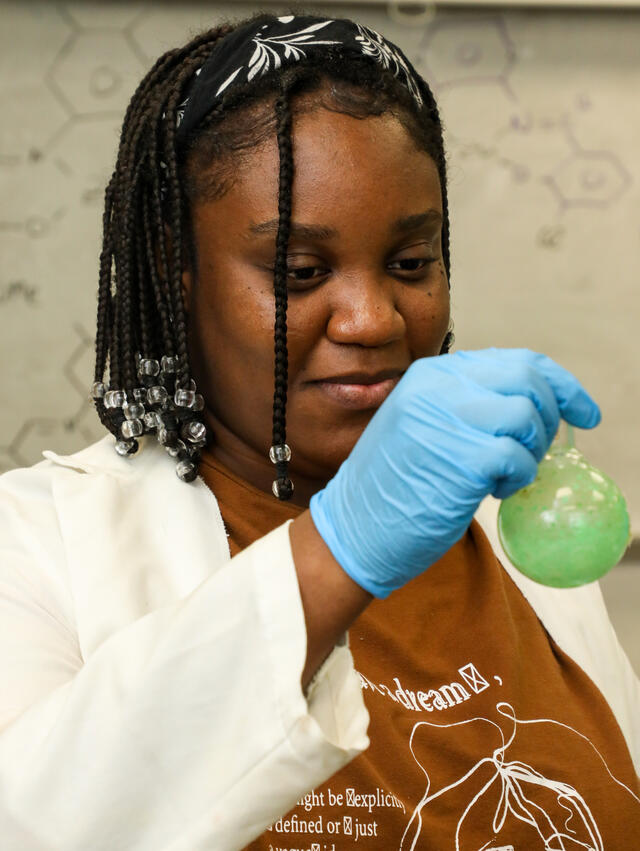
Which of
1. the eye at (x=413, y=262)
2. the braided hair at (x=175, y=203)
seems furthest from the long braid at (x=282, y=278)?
the eye at (x=413, y=262)

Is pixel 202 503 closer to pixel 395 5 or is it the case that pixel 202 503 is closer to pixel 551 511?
pixel 551 511

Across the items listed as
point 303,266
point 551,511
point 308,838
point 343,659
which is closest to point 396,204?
point 303,266

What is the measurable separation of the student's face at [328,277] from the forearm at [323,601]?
31cm

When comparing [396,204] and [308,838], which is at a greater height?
[396,204]

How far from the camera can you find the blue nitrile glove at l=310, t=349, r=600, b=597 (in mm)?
685

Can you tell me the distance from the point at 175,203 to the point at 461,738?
66 centimetres

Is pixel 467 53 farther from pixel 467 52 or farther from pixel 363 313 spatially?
pixel 363 313

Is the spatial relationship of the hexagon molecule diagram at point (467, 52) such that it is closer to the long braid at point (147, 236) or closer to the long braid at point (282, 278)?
the long braid at point (147, 236)

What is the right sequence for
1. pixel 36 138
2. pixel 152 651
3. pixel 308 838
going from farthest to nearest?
1. pixel 36 138
2. pixel 308 838
3. pixel 152 651

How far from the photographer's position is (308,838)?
0.92 m

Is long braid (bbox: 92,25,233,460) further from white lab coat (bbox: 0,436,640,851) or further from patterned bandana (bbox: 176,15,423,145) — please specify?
white lab coat (bbox: 0,436,640,851)

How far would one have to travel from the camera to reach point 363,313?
94 cm

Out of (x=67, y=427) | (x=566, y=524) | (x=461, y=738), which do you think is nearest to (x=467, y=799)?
(x=461, y=738)

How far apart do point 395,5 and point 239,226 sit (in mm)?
1089
